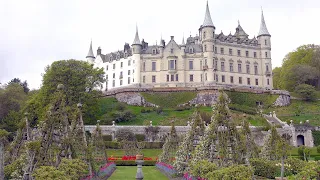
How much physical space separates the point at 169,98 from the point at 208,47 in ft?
45.8

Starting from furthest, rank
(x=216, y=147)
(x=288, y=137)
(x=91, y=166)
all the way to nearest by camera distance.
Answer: (x=288, y=137), (x=91, y=166), (x=216, y=147)

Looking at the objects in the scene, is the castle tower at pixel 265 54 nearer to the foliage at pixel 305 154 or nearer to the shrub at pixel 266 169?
the foliage at pixel 305 154

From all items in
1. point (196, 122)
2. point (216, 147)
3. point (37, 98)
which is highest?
point (37, 98)

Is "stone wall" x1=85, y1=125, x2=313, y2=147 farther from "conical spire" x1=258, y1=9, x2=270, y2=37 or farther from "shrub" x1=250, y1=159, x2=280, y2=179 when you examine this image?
"conical spire" x1=258, y1=9, x2=270, y2=37

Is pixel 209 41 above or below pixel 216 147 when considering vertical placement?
above

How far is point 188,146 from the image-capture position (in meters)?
20.4

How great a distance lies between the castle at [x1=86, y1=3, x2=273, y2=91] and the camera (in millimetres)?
68062

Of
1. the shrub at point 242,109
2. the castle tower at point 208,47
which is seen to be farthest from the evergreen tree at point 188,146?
the castle tower at point 208,47

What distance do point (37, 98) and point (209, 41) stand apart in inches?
1443

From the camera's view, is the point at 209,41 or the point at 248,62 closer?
the point at 209,41

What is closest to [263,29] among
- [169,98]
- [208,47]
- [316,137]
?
[208,47]

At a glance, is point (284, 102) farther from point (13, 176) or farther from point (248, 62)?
point (13, 176)

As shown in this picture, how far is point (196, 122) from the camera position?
21672 millimetres

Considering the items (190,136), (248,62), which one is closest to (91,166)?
(190,136)
